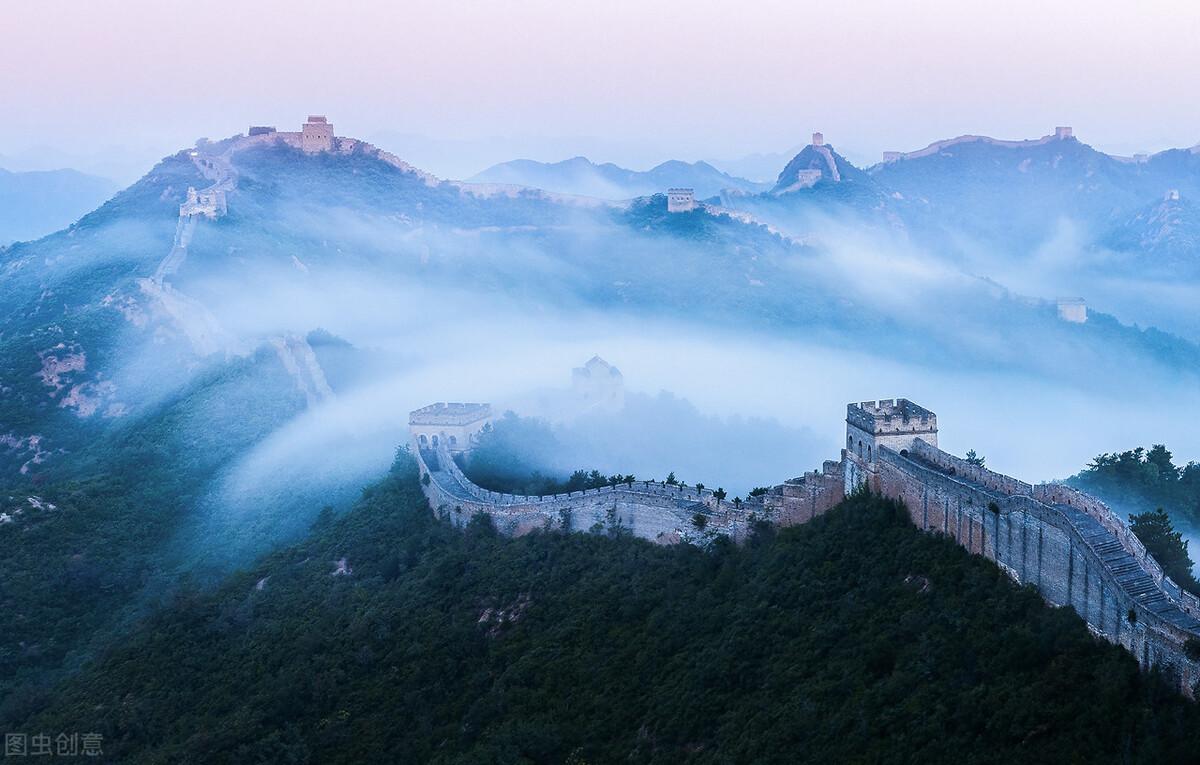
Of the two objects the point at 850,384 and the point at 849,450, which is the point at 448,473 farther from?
the point at 850,384

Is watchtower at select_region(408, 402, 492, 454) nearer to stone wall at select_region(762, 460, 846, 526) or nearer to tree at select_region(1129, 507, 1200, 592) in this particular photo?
stone wall at select_region(762, 460, 846, 526)

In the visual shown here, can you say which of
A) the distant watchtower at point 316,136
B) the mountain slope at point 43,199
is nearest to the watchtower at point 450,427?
the distant watchtower at point 316,136

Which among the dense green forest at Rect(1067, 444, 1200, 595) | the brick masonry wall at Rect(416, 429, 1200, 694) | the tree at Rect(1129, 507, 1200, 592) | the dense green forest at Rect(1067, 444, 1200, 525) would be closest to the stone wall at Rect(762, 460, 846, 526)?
the brick masonry wall at Rect(416, 429, 1200, 694)

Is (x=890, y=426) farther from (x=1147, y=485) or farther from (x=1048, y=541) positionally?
(x=1147, y=485)

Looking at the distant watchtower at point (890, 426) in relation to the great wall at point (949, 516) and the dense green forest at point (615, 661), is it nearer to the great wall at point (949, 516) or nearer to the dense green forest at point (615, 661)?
the great wall at point (949, 516)

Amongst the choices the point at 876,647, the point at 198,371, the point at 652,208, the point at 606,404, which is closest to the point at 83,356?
the point at 198,371

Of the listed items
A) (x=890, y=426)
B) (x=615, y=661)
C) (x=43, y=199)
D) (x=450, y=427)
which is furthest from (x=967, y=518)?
(x=43, y=199)
